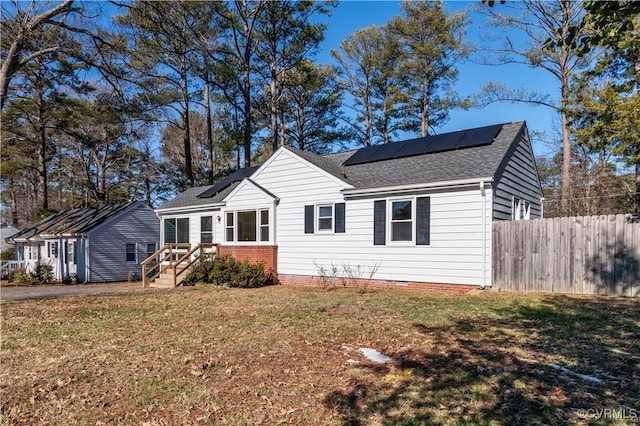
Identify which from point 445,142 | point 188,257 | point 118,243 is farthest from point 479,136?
point 118,243

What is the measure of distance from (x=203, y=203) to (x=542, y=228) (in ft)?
44.0

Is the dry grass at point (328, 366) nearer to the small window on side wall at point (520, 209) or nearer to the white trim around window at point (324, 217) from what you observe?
the small window on side wall at point (520, 209)

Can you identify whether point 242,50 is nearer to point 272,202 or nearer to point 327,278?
point 272,202

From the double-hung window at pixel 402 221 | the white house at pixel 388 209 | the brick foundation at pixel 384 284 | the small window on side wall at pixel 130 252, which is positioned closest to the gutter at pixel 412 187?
the white house at pixel 388 209

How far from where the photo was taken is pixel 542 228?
10008mm

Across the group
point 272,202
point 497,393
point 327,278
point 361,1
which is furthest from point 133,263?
point 497,393

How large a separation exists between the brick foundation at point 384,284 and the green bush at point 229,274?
2.66 ft

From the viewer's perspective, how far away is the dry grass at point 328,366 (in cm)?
354

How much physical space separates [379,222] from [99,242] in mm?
16839

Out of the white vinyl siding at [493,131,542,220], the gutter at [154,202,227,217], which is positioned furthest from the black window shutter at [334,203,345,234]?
the gutter at [154,202,227,217]

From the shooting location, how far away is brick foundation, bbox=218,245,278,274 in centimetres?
1472

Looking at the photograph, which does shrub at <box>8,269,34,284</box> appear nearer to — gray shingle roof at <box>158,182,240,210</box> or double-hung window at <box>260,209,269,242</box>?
gray shingle roof at <box>158,182,240,210</box>

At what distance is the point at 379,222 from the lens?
1214 cm

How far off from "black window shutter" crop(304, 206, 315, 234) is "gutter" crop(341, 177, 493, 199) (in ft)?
5.34
